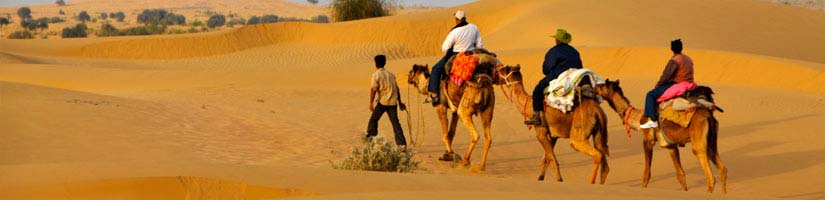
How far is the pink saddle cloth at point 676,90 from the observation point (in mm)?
12812

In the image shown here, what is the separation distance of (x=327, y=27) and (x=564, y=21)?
12.1m

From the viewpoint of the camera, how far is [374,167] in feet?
48.4

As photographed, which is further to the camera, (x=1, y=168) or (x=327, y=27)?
(x=327, y=27)

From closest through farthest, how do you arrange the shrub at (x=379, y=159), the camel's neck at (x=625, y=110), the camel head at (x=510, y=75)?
the camel's neck at (x=625, y=110)
the camel head at (x=510, y=75)
the shrub at (x=379, y=159)

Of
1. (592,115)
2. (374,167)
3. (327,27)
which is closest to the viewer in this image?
(592,115)

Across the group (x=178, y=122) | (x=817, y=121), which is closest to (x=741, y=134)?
(x=817, y=121)

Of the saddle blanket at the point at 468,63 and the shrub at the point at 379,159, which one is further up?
the saddle blanket at the point at 468,63

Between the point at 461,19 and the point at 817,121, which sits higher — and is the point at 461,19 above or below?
above

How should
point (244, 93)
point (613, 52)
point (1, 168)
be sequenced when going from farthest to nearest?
point (613, 52), point (244, 93), point (1, 168)

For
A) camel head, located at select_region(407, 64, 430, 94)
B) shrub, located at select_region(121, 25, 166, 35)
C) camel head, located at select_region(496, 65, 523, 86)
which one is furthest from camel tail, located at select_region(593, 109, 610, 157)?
shrub, located at select_region(121, 25, 166, 35)

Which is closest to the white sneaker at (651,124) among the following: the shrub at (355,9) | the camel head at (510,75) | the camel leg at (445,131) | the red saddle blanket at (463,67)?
the camel head at (510,75)

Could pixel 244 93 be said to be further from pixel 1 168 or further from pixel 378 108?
pixel 1 168

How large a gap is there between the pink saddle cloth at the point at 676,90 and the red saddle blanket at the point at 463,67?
288 centimetres

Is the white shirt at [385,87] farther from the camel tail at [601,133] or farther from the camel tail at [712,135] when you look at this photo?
the camel tail at [712,135]
